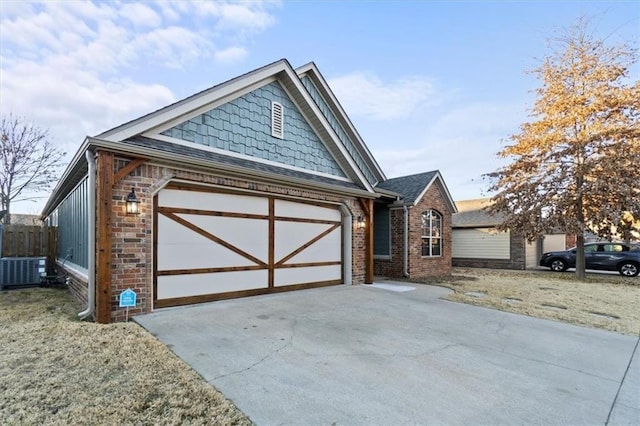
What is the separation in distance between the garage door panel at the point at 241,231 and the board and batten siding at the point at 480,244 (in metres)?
13.7

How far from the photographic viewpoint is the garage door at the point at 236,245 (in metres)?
6.16

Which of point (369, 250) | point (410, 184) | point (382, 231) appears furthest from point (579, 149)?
point (369, 250)

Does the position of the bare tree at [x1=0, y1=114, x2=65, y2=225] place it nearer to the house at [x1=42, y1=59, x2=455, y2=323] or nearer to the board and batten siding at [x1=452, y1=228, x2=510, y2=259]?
the house at [x1=42, y1=59, x2=455, y2=323]

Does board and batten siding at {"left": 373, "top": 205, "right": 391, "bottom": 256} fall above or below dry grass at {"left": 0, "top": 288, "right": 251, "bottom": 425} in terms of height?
above

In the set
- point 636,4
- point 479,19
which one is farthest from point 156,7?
point 636,4

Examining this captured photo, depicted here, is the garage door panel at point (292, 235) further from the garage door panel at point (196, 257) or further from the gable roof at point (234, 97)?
the gable roof at point (234, 97)

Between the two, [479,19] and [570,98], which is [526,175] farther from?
[479,19]

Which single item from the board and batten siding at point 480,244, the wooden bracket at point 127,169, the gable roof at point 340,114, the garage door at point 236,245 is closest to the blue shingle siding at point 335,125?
the gable roof at point 340,114

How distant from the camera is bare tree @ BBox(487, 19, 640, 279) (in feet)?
40.1

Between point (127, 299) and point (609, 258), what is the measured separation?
1854 centimetres

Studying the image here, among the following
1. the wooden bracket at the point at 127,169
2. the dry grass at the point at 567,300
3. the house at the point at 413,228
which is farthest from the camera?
the house at the point at 413,228

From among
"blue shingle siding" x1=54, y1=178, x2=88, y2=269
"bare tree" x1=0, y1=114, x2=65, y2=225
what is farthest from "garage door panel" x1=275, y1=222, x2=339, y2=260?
"bare tree" x1=0, y1=114, x2=65, y2=225

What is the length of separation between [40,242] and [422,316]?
37.4ft

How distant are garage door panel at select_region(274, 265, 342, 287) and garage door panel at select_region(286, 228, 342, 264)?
22 cm
